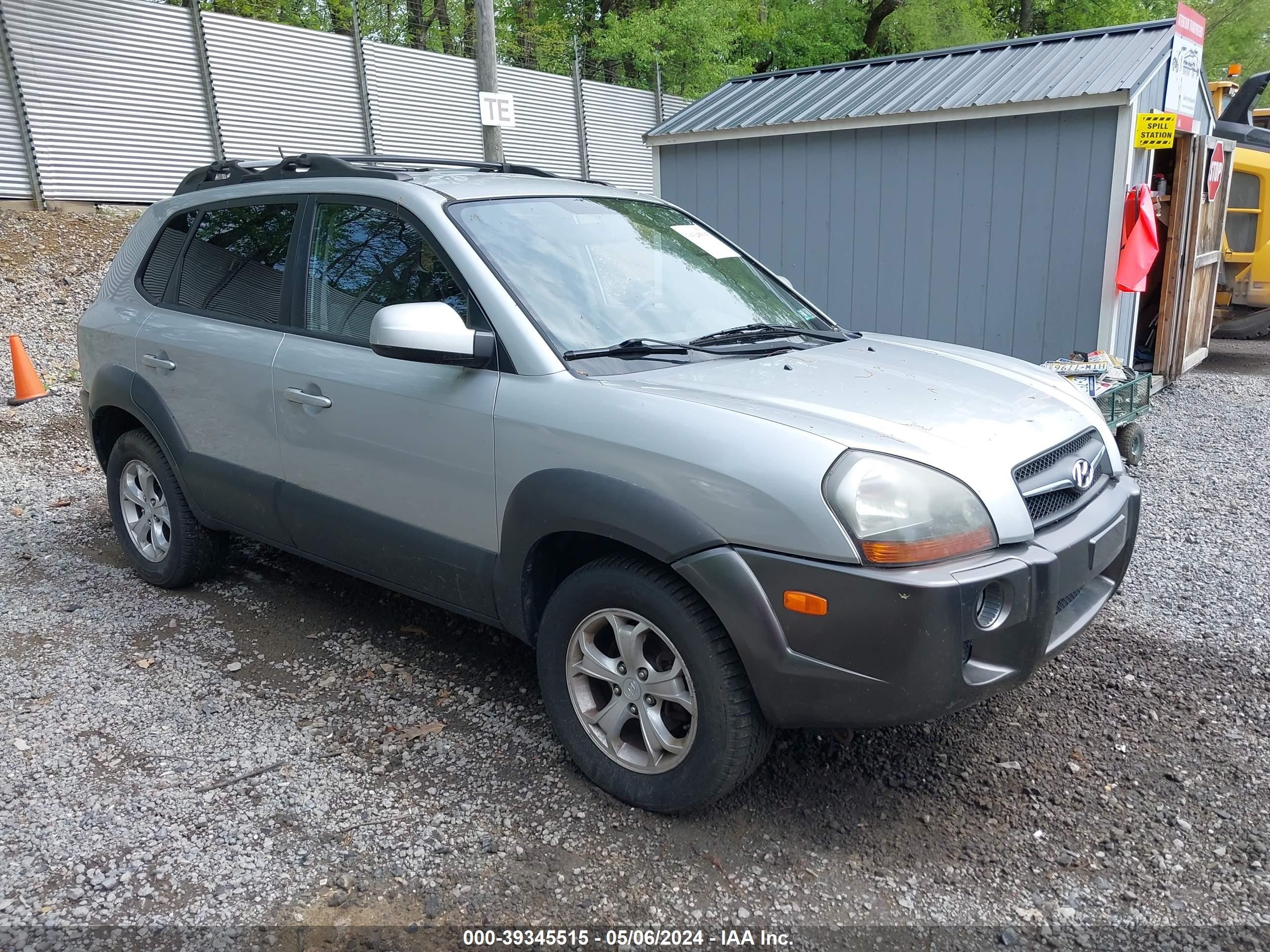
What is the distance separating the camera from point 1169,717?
11.8 ft

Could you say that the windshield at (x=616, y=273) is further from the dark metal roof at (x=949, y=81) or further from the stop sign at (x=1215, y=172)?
the stop sign at (x=1215, y=172)

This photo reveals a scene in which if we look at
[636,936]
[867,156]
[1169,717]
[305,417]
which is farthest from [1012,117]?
[636,936]

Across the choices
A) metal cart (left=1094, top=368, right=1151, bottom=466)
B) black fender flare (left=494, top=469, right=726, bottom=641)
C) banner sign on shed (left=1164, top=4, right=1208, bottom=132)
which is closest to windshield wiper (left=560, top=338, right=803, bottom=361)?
black fender flare (left=494, top=469, right=726, bottom=641)

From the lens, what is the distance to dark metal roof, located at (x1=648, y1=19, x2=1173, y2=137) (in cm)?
779

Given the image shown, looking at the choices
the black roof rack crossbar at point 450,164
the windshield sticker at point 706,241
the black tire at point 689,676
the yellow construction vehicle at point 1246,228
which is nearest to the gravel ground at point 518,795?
the black tire at point 689,676

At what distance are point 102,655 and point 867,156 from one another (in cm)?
720

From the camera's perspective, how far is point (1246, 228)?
1188cm

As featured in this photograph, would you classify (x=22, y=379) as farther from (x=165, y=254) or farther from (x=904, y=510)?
(x=904, y=510)

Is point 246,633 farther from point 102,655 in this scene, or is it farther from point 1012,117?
point 1012,117

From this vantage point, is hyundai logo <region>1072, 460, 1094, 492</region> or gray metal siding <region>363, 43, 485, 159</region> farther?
gray metal siding <region>363, 43, 485, 159</region>

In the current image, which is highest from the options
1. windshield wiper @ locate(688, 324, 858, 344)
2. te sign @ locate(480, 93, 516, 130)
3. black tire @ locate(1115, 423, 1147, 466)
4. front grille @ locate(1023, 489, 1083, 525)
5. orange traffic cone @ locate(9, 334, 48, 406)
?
te sign @ locate(480, 93, 516, 130)

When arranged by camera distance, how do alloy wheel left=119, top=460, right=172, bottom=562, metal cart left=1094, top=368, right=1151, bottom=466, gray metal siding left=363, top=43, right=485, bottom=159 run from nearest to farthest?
alloy wheel left=119, top=460, right=172, bottom=562 < metal cart left=1094, top=368, right=1151, bottom=466 < gray metal siding left=363, top=43, right=485, bottom=159

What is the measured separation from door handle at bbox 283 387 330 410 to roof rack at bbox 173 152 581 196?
86 cm

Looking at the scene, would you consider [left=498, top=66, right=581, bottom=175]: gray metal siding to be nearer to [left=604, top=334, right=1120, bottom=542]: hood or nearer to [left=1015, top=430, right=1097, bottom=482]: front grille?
[left=604, top=334, right=1120, bottom=542]: hood
